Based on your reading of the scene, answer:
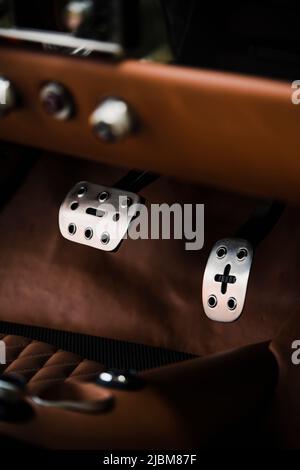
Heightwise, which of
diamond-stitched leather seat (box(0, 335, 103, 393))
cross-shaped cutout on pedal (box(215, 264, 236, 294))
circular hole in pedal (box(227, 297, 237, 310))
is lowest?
diamond-stitched leather seat (box(0, 335, 103, 393))

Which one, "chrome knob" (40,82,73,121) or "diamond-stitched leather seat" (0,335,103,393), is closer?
"chrome knob" (40,82,73,121)

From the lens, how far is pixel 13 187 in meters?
1.54

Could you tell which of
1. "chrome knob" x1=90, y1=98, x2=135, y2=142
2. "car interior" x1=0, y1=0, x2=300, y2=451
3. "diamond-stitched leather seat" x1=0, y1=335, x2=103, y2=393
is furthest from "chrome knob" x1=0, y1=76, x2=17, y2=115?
"diamond-stitched leather seat" x1=0, y1=335, x2=103, y2=393

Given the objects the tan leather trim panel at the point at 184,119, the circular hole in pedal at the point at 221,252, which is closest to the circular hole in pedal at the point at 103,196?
the circular hole in pedal at the point at 221,252

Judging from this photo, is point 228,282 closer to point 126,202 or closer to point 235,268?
point 235,268

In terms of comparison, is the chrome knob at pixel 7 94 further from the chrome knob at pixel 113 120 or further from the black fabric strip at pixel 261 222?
the black fabric strip at pixel 261 222

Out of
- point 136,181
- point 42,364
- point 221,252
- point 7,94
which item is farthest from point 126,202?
point 7,94

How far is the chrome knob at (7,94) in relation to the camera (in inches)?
37.1

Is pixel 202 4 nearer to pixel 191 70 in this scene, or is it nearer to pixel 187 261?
pixel 191 70

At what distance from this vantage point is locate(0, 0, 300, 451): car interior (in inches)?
30.2

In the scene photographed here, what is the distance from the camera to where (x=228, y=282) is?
1.24 metres

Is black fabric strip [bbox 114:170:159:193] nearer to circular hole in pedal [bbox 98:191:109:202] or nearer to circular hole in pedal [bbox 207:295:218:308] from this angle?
circular hole in pedal [bbox 98:191:109:202]

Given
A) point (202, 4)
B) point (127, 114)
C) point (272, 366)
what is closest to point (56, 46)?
point (127, 114)

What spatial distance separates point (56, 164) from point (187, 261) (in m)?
0.38
